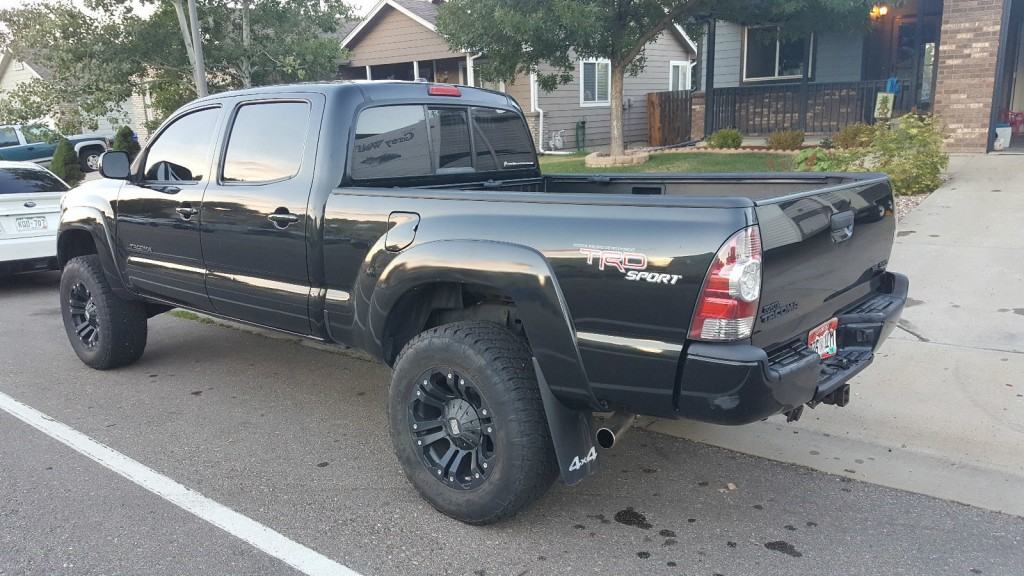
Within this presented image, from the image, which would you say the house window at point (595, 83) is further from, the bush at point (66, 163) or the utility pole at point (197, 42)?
the utility pole at point (197, 42)

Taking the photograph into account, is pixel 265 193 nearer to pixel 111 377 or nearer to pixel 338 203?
pixel 338 203

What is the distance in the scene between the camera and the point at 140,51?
13.6 meters

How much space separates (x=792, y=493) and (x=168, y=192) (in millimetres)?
3951

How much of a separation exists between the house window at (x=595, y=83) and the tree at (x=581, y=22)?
6852 mm

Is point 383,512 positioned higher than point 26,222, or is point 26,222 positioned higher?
point 26,222

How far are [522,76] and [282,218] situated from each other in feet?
56.1

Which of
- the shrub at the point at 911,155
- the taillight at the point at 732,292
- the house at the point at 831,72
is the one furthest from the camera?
the house at the point at 831,72

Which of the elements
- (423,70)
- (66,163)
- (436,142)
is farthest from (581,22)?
(66,163)

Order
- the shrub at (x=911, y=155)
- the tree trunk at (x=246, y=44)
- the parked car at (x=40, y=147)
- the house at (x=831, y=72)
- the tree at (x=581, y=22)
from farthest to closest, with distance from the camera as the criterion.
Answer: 1. the parked car at (x=40, y=147)
2. the house at (x=831, y=72)
3. the tree trunk at (x=246, y=44)
4. the tree at (x=581, y=22)
5. the shrub at (x=911, y=155)

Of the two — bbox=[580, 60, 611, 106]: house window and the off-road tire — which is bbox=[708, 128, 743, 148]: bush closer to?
bbox=[580, 60, 611, 106]: house window

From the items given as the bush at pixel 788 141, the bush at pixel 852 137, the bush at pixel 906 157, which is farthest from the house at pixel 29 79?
the bush at pixel 906 157

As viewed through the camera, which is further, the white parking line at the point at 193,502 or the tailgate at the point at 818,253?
the white parking line at the point at 193,502

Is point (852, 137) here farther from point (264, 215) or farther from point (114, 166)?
point (114, 166)

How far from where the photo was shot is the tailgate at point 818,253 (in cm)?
281
